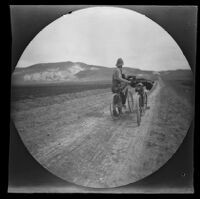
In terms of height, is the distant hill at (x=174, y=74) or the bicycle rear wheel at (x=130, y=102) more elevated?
the distant hill at (x=174, y=74)

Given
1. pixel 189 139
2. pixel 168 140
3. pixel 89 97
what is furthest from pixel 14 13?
→ pixel 189 139

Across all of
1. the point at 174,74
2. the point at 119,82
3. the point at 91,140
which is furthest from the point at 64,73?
the point at 174,74

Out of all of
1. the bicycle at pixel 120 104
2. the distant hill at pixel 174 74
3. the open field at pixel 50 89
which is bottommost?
the bicycle at pixel 120 104

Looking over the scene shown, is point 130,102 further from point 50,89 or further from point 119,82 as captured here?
point 50,89

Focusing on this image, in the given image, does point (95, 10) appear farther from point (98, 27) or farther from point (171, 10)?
point (171, 10)

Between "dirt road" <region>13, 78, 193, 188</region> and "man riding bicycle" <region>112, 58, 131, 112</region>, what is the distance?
0.23 feet

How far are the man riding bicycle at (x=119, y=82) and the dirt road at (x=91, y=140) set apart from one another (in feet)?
0.23

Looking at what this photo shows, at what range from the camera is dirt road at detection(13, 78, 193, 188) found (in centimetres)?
200

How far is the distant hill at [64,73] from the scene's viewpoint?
6.66ft

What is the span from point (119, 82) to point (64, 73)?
41 cm

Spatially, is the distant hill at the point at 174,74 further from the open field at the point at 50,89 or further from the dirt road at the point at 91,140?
the open field at the point at 50,89

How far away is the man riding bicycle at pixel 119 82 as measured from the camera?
2.02m

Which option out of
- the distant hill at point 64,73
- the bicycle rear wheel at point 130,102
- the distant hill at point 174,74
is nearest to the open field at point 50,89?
the distant hill at point 64,73

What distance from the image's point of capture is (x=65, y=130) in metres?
2.02
